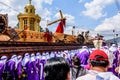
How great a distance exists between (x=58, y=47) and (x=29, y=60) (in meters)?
6.48

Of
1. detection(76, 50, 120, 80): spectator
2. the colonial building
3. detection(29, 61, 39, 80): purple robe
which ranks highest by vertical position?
the colonial building

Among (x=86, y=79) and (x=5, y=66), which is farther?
(x=5, y=66)

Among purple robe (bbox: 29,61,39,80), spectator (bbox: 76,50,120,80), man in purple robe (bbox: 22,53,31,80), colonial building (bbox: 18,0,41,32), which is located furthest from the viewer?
colonial building (bbox: 18,0,41,32)

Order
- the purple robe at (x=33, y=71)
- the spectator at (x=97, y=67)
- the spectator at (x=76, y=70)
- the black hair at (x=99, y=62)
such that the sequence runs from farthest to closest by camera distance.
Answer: the purple robe at (x=33, y=71), the spectator at (x=76, y=70), the black hair at (x=99, y=62), the spectator at (x=97, y=67)

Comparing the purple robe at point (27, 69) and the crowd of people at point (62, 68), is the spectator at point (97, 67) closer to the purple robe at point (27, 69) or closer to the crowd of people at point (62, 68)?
the crowd of people at point (62, 68)

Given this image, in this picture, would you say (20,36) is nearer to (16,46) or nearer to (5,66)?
(16,46)

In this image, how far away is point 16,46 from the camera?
11.2 m

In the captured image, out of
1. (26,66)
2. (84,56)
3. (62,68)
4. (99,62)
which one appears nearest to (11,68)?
(26,66)

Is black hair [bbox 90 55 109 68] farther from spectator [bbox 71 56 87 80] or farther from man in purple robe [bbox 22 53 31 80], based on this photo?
man in purple robe [bbox 22 53 31 80]

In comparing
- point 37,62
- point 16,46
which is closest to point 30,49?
point 16,46

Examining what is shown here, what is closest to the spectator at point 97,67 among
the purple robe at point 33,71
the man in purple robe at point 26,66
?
the man in purple robe at point 26,66

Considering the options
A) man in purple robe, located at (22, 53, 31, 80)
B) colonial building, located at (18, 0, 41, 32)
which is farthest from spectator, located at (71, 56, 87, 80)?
colonial building, located at (18, 0, 41, 32)

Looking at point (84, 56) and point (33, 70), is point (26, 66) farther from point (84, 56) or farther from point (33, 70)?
point (84, 56)

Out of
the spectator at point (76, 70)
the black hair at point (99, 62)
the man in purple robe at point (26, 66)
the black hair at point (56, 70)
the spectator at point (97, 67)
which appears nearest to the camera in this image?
the black hair at point (56, 70)
